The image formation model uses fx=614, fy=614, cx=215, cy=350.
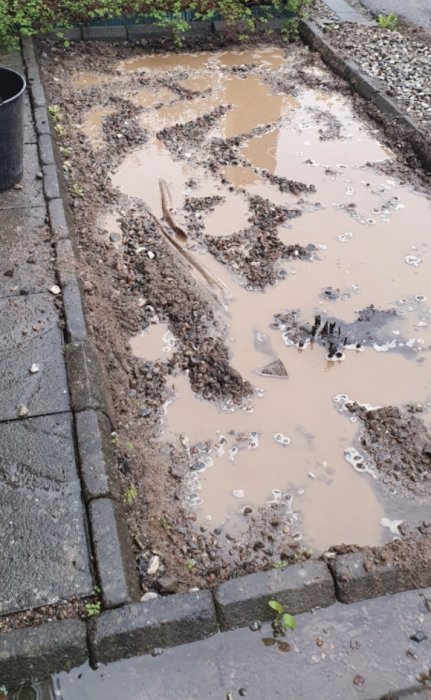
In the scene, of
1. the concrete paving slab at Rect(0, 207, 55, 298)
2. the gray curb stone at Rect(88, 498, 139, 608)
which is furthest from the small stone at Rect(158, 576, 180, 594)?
the concrete paving slab at Rect(0, 207, 55, 298)

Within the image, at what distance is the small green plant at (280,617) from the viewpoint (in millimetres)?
2686

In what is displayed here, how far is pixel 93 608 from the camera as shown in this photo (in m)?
2.62

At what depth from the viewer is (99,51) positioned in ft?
27.8

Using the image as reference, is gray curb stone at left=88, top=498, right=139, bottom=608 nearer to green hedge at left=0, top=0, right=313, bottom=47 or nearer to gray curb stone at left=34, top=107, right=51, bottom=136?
gray curb stone at left=34, top=107, right=51, bottom=136

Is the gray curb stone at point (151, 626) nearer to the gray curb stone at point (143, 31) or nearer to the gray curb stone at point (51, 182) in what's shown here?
the gray curb stone at point (51, 182)

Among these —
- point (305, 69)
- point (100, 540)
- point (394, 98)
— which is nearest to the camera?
point (100, 540)

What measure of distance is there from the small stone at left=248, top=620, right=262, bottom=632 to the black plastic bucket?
13.4 feet

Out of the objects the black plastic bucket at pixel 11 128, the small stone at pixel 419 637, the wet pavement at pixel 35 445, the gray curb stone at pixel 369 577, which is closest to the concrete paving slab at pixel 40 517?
the wet pavement at pixel 35 445

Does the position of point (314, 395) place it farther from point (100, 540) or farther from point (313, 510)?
point (100, 540)

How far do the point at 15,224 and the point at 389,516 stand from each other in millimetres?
3515

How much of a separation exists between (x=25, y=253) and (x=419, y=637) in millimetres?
3568

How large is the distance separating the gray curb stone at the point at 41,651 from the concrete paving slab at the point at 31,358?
1.21 m

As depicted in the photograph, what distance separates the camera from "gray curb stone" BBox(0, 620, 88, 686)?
246 centimetres

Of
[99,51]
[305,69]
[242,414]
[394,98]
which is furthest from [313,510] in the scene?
[99,51]
